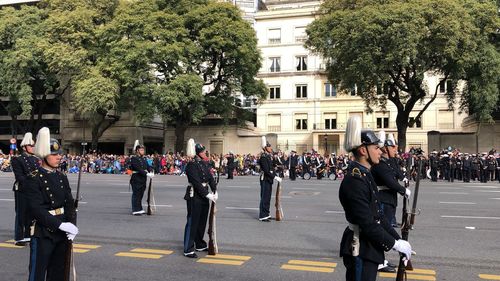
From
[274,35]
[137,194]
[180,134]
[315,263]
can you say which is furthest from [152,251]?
[274,35]

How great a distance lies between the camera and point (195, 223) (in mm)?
8602

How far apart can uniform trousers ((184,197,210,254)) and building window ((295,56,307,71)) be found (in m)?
53.5

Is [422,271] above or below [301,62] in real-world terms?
below

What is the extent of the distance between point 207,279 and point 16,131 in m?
56.4

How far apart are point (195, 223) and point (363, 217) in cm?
490

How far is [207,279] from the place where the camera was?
7.02m

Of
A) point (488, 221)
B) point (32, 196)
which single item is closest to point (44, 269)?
point (32, 196)

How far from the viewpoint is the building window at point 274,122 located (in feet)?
202

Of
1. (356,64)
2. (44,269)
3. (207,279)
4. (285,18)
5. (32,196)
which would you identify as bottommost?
(207,279)

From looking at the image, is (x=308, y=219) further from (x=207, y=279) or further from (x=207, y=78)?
(x=207, y=78)

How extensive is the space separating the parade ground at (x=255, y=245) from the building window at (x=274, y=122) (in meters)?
46.1

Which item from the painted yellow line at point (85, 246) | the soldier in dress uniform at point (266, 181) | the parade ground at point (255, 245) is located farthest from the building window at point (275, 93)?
the painted yellow line at point (85, 246)

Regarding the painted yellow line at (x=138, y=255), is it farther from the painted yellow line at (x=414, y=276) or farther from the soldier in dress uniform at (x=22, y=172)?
the painted yellow line at (x=414, y=276)

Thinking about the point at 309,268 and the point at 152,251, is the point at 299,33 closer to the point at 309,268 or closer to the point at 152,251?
the point at 152,251
